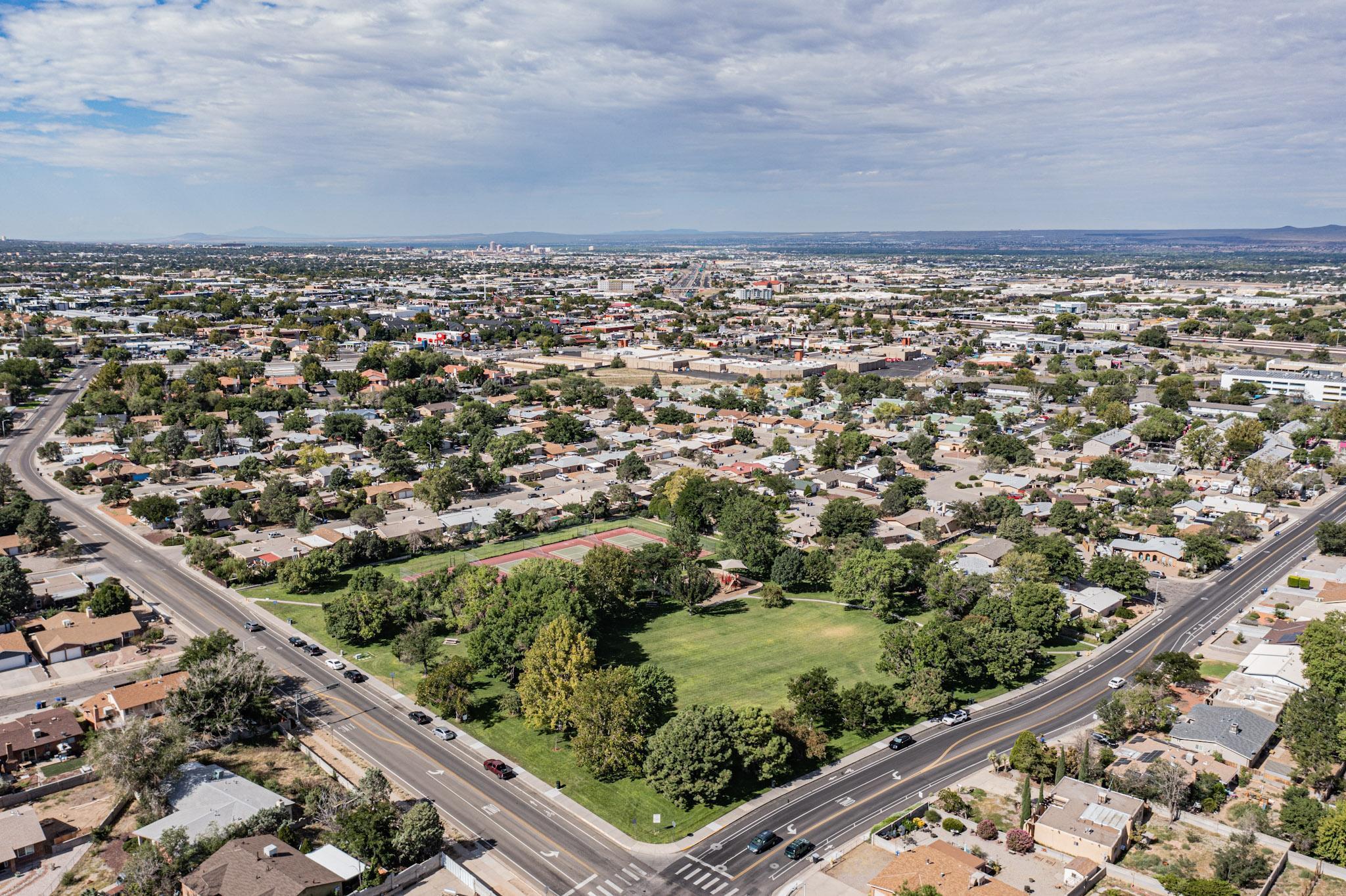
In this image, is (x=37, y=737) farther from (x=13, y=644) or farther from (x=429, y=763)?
(x=429, y=763)

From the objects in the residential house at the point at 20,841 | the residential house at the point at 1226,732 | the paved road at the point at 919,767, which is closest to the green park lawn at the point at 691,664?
the paved road at the point at 919,767

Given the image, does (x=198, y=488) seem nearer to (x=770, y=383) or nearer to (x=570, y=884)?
(x=570, y=884)

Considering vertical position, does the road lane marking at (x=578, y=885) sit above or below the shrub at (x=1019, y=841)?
below

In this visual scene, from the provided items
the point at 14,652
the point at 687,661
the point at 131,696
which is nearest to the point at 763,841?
the point at 687,661

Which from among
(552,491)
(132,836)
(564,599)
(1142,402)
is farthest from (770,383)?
(132,836)

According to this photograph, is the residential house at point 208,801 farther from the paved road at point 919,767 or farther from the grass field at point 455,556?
the grass field at point 455,556
